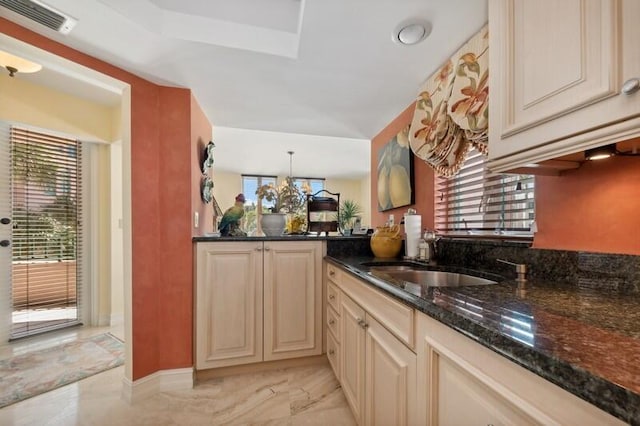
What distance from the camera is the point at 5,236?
2414 mm

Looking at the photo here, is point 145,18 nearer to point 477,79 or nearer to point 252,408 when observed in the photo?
point 477,79

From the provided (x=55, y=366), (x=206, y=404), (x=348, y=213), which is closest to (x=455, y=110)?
(x=206, y=404)

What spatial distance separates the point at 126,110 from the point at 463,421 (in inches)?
90.1

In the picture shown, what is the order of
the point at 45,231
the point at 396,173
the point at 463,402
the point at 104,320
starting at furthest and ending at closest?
1. the point at 104,320
2. the point at 45,231
3. the point at 396,173
4. the point at 463,402

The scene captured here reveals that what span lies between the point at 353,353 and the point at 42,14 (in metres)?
2.22

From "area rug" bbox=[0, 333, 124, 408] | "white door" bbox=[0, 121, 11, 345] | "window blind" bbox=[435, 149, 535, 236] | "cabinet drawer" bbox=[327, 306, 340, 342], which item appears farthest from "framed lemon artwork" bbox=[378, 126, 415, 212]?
"white door" bbox=[0, 121, 11, 345]

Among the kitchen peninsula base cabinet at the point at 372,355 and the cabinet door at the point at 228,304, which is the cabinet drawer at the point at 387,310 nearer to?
the kitchen peninsula base cabinet at the point at 372,355

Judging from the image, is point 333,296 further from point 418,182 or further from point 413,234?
point 418,182

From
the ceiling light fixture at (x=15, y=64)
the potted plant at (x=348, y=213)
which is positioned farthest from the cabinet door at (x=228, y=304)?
the potted plant at (x=348, y=213)

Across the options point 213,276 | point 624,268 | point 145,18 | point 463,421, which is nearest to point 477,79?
point 624,268

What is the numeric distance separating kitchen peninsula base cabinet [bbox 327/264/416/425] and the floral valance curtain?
906mm

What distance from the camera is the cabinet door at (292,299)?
2066 millimetres

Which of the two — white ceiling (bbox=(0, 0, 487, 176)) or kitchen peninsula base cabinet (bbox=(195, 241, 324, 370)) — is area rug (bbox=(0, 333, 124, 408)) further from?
white ceiling (bbox=(0, 0, 487, 176))

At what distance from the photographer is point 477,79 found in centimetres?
129
